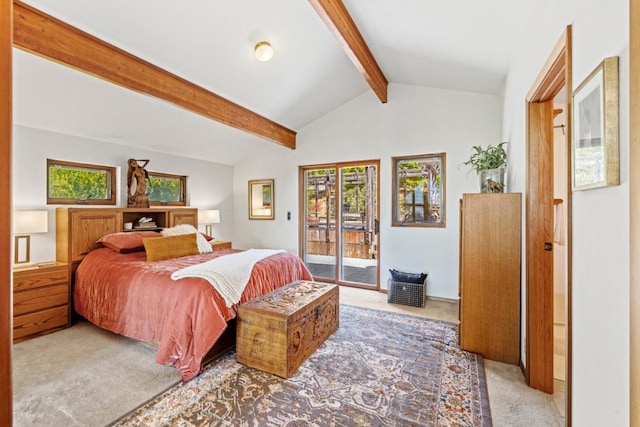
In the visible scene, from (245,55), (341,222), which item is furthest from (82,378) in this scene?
(341,222)

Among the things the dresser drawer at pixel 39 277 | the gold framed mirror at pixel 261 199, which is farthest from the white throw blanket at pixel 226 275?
the gold framed mirror at pixel 261 199

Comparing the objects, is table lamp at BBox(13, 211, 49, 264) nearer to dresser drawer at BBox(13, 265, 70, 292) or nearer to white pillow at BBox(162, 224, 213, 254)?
dresser drawer at BBox(13, 265, 70, 292)

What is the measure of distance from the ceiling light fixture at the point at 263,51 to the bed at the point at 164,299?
6.69 ft

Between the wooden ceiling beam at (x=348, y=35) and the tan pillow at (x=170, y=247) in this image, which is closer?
the wooden ceiling beam at (x=348, y=35)

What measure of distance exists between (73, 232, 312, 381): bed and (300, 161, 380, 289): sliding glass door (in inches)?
58.1

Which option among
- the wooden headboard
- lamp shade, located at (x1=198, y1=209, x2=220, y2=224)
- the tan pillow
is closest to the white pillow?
the tan pillow

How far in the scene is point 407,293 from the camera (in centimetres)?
375

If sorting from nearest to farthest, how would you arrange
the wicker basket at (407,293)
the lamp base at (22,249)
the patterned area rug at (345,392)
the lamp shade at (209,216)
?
the patterned area rug at (345,392) < the lamp base at (22,249) < the wicker basket at (407,293) < the lamp shade at (209,216)

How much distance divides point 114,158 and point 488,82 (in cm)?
466

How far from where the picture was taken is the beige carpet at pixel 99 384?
1.75 m

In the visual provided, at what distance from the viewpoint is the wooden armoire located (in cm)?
234

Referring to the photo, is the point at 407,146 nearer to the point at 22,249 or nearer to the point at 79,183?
the point at 79,183

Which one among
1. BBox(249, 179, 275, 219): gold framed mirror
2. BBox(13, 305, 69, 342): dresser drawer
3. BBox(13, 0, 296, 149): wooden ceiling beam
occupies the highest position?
BBox(13, 0, 296, 149): wooden ceiling beam

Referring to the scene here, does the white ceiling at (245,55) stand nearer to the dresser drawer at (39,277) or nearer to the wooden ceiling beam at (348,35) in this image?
the wooden ceiling beam at (348,35)
